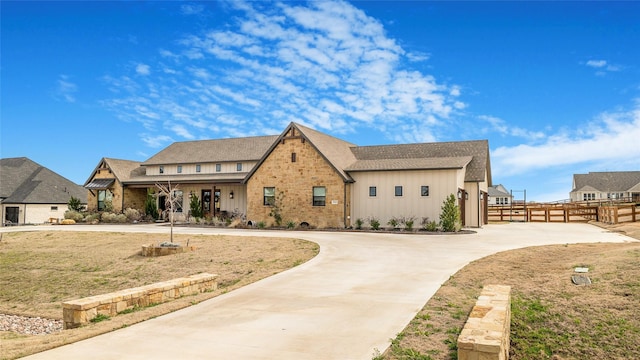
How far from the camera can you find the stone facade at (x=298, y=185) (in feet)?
95.8

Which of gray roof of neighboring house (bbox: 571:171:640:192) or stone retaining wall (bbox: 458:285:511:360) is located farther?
gray roof of neighboring house (bbox: 571:171:640:192)

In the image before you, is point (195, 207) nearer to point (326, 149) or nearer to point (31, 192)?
point (326, 149)

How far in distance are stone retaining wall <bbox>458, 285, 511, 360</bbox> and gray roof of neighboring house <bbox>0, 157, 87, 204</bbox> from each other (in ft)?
151

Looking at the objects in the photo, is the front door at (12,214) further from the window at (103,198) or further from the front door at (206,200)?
the front door at (206,200)

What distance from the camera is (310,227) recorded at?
97.0 feet

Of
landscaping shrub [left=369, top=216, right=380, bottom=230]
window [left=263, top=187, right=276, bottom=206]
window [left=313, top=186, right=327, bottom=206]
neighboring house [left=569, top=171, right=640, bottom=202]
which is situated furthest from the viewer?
neighboring house [left=569, top=171, right=640, bottom=202]

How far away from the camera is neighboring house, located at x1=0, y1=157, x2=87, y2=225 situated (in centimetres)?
4212

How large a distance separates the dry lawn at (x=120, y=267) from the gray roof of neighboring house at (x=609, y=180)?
7800cm

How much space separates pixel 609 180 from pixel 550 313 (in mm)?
85198

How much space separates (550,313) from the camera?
29.7 ft

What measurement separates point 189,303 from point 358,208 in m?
20.2

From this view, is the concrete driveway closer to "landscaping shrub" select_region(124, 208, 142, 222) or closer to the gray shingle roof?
the gray shingle roof

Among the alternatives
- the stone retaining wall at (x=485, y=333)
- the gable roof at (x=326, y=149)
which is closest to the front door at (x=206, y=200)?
the gable roof at (x=326, y=149)

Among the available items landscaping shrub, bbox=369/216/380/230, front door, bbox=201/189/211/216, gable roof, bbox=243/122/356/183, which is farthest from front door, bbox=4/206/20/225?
landscaping shrub, bbox=369/216/380/230
